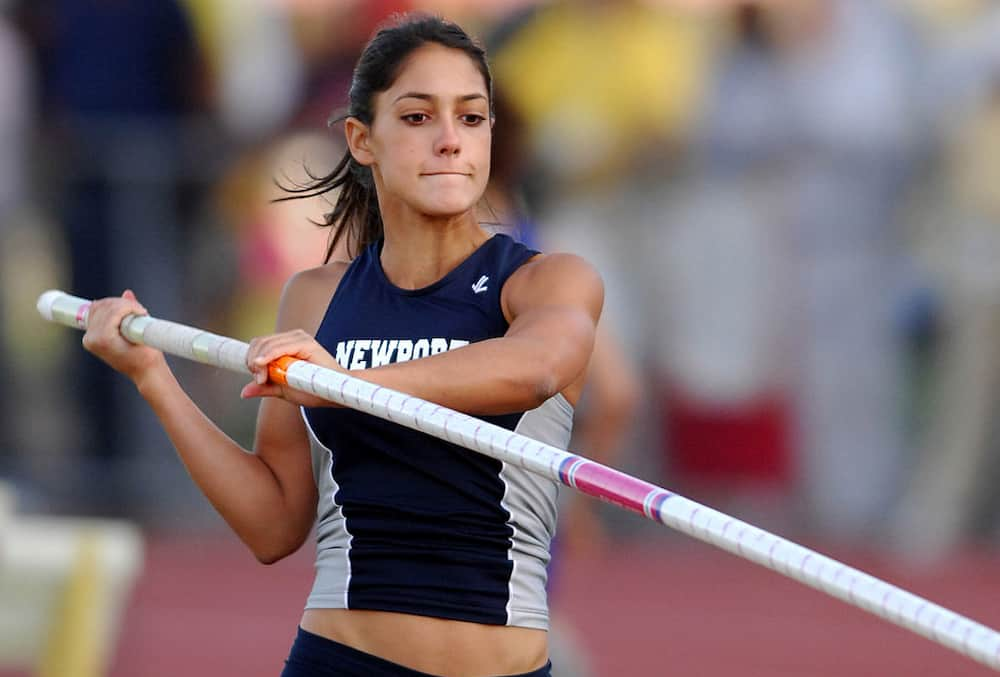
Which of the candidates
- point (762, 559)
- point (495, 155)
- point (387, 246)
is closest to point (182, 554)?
point (495, 155)

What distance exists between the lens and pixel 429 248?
404cm

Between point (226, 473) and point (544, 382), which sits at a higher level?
point (544, 382)

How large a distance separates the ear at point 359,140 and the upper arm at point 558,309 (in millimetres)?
424

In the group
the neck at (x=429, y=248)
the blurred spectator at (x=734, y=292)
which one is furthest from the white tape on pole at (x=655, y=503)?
the blurred spectator at (x=734, y=292)

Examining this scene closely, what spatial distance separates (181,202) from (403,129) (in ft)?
22.2

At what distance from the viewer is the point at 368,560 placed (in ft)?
12.8

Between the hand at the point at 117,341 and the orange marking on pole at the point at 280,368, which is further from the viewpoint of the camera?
the hand at the point at 117,341

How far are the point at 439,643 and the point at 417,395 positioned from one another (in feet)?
1.54

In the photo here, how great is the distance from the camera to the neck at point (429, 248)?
404 centimetres

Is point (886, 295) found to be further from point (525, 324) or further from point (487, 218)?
point (525, 324)

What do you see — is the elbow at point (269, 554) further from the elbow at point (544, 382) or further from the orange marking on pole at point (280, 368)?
the elbow at point (544, 382)

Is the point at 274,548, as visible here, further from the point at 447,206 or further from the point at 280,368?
the point at 447,206

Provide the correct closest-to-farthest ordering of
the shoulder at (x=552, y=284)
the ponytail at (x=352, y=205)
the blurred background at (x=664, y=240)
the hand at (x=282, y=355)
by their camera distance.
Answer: the hand at (x=282, y=355) < the shoulder at (x=552, y=284) < the ponytail at (x=352, y=205) < the blurred background at (x=664, y=240)

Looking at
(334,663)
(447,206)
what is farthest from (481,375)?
(334,663)
